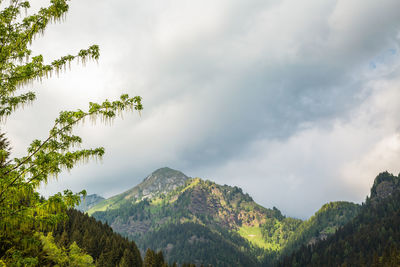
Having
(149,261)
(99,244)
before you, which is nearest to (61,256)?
(99,244)

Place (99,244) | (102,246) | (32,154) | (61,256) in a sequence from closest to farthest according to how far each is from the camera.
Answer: (32,154) < (61,256) < (99,244) < (102,246)

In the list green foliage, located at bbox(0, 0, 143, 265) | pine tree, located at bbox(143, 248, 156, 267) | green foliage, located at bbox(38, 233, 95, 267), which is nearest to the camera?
green foliage, located at bbox(0, 0, 143, 265)

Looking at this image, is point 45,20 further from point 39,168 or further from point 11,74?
point 39,168

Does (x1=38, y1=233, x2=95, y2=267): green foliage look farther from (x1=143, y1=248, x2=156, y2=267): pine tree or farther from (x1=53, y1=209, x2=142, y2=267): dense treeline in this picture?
(x1=143, y1=248, x2=156, y2=267): pine tree

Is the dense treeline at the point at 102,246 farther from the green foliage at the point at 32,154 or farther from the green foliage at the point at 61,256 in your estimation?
the green foliage at the point at 32,154

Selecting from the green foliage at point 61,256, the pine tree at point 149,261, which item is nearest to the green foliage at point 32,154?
the green foliage at point 61,256

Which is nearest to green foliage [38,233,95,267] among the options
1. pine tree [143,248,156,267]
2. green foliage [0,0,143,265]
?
green foliage [0,0,143,265]

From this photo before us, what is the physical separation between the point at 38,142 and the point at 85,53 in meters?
4.27

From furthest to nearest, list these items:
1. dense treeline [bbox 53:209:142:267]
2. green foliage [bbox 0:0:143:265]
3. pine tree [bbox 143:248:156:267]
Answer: pine tree [bbox 143:248:156:267], dense treeline [bbox 53:209:142:267], green foliage [bbox 0:0:143:265]

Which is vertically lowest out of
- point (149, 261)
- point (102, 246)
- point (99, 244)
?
point (149, 261)

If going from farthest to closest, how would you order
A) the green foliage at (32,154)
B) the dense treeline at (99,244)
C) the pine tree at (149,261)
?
Answer: the pine tree at (149,261) < the dense treeline at (99,244) < the green foliage at (32,154)

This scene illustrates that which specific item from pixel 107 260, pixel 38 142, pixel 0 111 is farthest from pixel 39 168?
pixel 107 260

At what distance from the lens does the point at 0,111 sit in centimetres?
1199

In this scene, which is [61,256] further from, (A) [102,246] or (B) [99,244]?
(A) [102,246]
